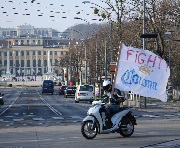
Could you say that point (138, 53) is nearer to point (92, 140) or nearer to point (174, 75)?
point (92, 140)

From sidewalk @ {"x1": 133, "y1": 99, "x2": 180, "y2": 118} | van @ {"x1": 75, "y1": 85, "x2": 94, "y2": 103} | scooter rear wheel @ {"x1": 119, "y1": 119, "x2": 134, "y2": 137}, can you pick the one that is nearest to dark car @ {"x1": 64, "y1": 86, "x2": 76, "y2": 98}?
van @ {"x1": 75, "y1": 85, "x2": 94, "y2": 103}

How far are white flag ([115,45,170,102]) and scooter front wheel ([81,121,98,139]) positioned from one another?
144 centimetres

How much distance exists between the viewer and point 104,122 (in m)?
20.9

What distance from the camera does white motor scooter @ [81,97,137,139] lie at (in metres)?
20.7

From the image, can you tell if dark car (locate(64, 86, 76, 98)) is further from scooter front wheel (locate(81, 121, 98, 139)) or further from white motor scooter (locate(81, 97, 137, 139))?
scooter front wheel (locate(81, 121, 98, 139))

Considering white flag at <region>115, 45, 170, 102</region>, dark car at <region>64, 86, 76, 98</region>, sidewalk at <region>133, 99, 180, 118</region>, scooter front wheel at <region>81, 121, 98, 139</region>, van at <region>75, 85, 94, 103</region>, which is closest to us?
white flag at <region>115, 45, 170, 102</region>

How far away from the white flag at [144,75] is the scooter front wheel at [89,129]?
1.44 m

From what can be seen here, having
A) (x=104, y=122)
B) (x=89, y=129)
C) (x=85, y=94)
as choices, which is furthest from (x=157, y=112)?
(x=85, y=94)

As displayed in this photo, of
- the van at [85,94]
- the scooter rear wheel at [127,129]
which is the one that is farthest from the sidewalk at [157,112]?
the van at [85,94]

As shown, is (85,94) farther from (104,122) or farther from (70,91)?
(104,122)

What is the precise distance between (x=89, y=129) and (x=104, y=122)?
54cm

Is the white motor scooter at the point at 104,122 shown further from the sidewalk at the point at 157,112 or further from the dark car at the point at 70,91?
the dark car at the point at 70,91

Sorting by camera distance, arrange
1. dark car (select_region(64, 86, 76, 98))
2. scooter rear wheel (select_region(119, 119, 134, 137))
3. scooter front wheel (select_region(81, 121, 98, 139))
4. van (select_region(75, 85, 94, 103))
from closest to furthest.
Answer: scooter front wheel (select_region(81, 121, 98, 139))
scooter rear wheel (select_region(119, 119, 134, 137))
van (select_region(75, 85, 94, 103))
dark car (select_region(64, 86, 76, 98))

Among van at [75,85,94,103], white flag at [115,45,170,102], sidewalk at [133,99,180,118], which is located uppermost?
white flag at [115,45,170,102]
